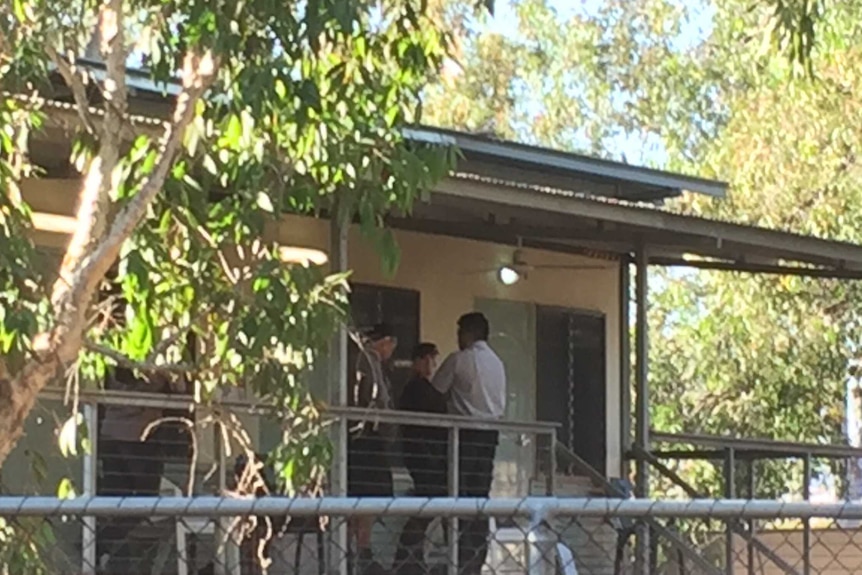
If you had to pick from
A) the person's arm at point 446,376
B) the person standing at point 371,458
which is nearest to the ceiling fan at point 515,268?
the person's arm at point 446,376

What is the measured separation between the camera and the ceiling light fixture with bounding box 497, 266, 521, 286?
1398 cm

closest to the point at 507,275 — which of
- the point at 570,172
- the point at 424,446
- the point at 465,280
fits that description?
the point at 465,280

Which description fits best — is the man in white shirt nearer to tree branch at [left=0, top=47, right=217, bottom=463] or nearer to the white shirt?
the white shirt

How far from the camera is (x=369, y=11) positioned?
6.74 metres

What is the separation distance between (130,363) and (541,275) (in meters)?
8.27

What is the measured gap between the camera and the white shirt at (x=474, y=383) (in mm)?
11578

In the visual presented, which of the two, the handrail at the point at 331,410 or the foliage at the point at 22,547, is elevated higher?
the handrail at the point at 331,410

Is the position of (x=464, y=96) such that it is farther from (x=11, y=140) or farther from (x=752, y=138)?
(x=11, y=140)

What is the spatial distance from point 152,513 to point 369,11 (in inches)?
132

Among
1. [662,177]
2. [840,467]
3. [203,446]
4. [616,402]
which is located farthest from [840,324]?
[203,446]

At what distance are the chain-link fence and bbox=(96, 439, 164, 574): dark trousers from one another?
0.08 feet

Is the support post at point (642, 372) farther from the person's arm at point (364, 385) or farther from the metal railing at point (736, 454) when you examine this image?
the person's arm at point (364, 385)

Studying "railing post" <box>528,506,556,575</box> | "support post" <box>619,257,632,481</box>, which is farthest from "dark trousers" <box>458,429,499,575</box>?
"railing post" <box>528,506,556,575</box>

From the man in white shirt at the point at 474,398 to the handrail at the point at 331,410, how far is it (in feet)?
0.71
